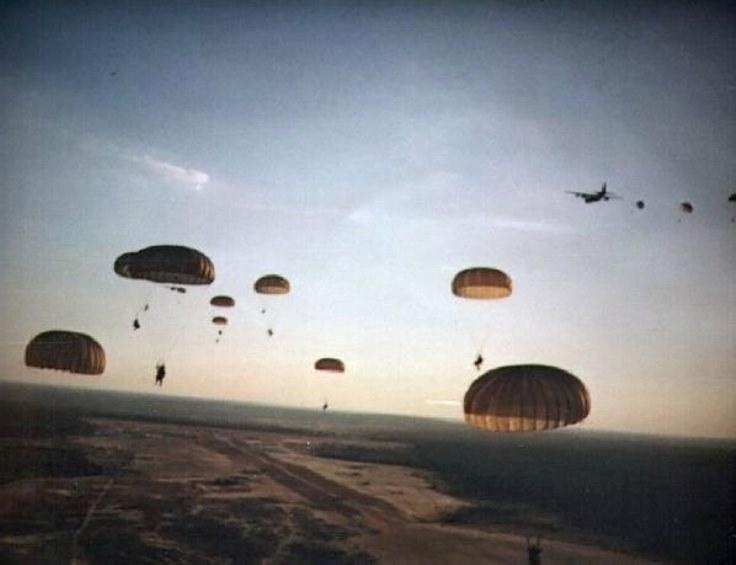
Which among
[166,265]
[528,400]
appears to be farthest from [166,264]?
[528,400]

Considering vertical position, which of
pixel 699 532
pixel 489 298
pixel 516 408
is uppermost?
pixel 489 298

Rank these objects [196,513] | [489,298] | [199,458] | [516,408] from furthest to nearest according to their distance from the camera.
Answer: [199,458]
[196,513]
[489,298]
[516,408]

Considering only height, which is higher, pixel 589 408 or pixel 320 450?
pixel 589 408

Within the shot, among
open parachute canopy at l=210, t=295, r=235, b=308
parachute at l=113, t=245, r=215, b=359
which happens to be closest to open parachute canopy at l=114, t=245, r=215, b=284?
parachute at l=113, t=245, r=215, b=359

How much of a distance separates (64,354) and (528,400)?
15059 millimetres

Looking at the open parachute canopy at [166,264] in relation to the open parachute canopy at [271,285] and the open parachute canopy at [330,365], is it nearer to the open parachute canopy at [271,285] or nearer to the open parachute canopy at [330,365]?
the open parachute canopy at [271,285]

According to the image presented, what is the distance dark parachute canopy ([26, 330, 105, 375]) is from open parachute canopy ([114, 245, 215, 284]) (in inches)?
116

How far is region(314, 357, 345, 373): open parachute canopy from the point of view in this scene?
32188 mm

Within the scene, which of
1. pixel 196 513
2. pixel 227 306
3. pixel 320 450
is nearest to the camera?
pixel 196 513

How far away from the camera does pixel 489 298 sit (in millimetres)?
20281

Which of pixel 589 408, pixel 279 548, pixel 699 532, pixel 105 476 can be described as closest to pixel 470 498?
pixel 699 532

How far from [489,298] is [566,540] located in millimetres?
19076

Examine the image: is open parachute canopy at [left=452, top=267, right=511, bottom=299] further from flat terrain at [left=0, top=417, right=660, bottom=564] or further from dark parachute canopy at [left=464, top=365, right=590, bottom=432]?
flat terrain at [left=0, top=417, right=660, bottom=564]

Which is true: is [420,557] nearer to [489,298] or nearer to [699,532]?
[489,298]
